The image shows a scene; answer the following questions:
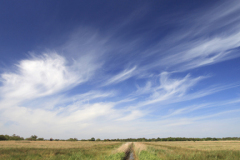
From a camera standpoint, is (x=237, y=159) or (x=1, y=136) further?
(x=1, y=136)

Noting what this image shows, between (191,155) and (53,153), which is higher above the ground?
(53,153)

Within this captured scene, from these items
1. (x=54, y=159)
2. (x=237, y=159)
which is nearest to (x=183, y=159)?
(x=237, y=159)

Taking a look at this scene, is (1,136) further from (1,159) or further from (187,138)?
(187,138)

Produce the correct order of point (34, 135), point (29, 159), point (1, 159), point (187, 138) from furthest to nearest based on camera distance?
point (187, 138), point (34, 135), point (29, 159), point (1, 159)

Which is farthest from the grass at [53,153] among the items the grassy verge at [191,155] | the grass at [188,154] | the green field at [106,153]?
the grass at [188,154]

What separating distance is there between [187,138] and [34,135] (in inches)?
5490

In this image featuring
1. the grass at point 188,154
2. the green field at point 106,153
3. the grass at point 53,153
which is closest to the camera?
the grass at point 53,153

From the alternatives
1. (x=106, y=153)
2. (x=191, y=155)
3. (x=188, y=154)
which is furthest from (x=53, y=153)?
(x=188, y=154)

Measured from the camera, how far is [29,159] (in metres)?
14.0

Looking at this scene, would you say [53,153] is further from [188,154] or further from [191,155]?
[188,154]

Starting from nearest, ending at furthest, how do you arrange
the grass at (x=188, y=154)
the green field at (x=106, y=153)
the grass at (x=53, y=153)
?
the grass at (x=53, y=153) → the green field at (x=106, y=153) → the grass at (x=188, y=154)

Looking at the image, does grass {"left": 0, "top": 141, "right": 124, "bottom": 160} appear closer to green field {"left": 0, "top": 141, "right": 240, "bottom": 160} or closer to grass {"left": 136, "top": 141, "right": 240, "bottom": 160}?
green field {"left": 0, "top": 141, "right": 240, "bottom": 160}

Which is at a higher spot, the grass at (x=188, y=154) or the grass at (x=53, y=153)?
the grass at (x=53, y=153)

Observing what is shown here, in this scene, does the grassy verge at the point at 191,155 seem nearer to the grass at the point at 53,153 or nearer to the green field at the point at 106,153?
the green field at the point at 106,153
